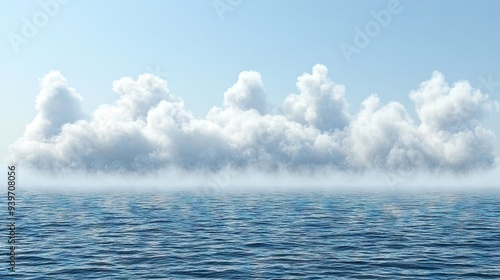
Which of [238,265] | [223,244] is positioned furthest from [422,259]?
[223,244]

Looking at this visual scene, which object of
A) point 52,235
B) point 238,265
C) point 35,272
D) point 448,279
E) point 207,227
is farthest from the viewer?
point 207,227

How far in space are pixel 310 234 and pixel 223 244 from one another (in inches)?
361

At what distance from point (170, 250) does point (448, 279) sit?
17.4 m

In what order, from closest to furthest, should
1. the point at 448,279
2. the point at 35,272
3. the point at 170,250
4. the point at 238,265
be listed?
1. the point at 448,279
2. the point at 35,272
3. the point at 238,265
4. the point at 170,250

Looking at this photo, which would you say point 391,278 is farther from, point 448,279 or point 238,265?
point 238,265

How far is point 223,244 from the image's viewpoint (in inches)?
1318

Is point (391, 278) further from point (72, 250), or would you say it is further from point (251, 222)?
point (251, 222)

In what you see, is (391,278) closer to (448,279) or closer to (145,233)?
(448,279)

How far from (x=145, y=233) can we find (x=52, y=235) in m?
7.65

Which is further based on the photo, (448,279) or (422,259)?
(422,259)

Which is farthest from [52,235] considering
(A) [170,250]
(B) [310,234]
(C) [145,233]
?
(B) [310,234]

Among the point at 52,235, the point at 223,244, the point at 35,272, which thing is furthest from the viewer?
the point at 52,235

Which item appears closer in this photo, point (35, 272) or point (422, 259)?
point (35, 272)

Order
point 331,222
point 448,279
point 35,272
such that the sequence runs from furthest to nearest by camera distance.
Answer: point 331,222, point 35,272, point 448,279
